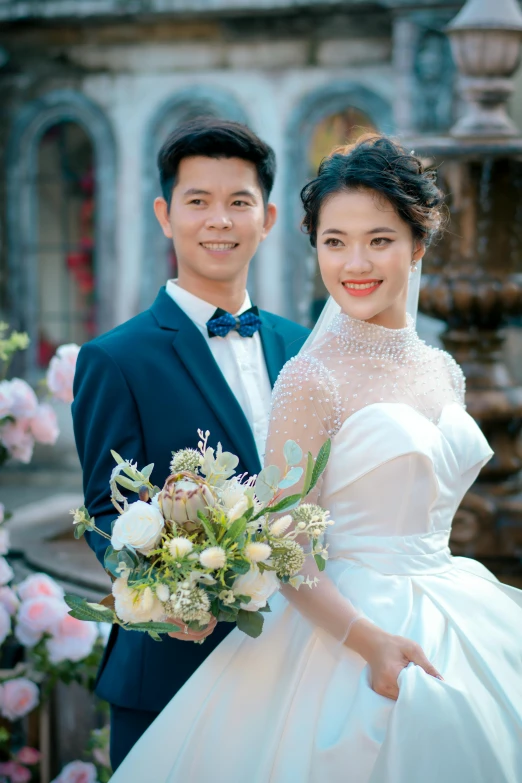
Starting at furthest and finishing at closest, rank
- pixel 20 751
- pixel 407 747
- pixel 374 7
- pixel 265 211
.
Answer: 1. pixel 374 7
2. pixel 20 751
3. pixel 265 211
4. pixel 407 747

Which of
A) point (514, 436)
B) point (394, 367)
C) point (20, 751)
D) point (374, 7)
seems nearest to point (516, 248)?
point (514, 436)

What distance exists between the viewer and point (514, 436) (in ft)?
16.4

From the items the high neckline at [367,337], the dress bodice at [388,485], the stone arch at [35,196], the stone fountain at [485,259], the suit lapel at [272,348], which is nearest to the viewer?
the dress bodice at [388,485]

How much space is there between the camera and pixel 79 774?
3.24m

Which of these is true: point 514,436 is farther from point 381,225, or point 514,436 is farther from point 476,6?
point 381,225

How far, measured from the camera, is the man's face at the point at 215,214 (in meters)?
2.59

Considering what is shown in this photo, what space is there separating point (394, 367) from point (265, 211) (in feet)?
2.36

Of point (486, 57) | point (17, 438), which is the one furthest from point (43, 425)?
point (486, 57)

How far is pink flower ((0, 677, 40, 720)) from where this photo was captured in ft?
10.7

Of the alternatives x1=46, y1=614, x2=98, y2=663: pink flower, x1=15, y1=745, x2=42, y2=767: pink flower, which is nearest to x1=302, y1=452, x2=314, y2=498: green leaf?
x1=46, y1=614, x2=98, y2=663: pink flower

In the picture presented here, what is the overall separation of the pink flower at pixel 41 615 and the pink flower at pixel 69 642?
22mm

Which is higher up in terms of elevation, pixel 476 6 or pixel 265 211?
pixel 476 6

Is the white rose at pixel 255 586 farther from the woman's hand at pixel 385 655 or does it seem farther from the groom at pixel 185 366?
the groom at pixel 185 366

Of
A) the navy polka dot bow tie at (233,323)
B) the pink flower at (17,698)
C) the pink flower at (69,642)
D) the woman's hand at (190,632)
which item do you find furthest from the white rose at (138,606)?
the pink flower at (17,698)
